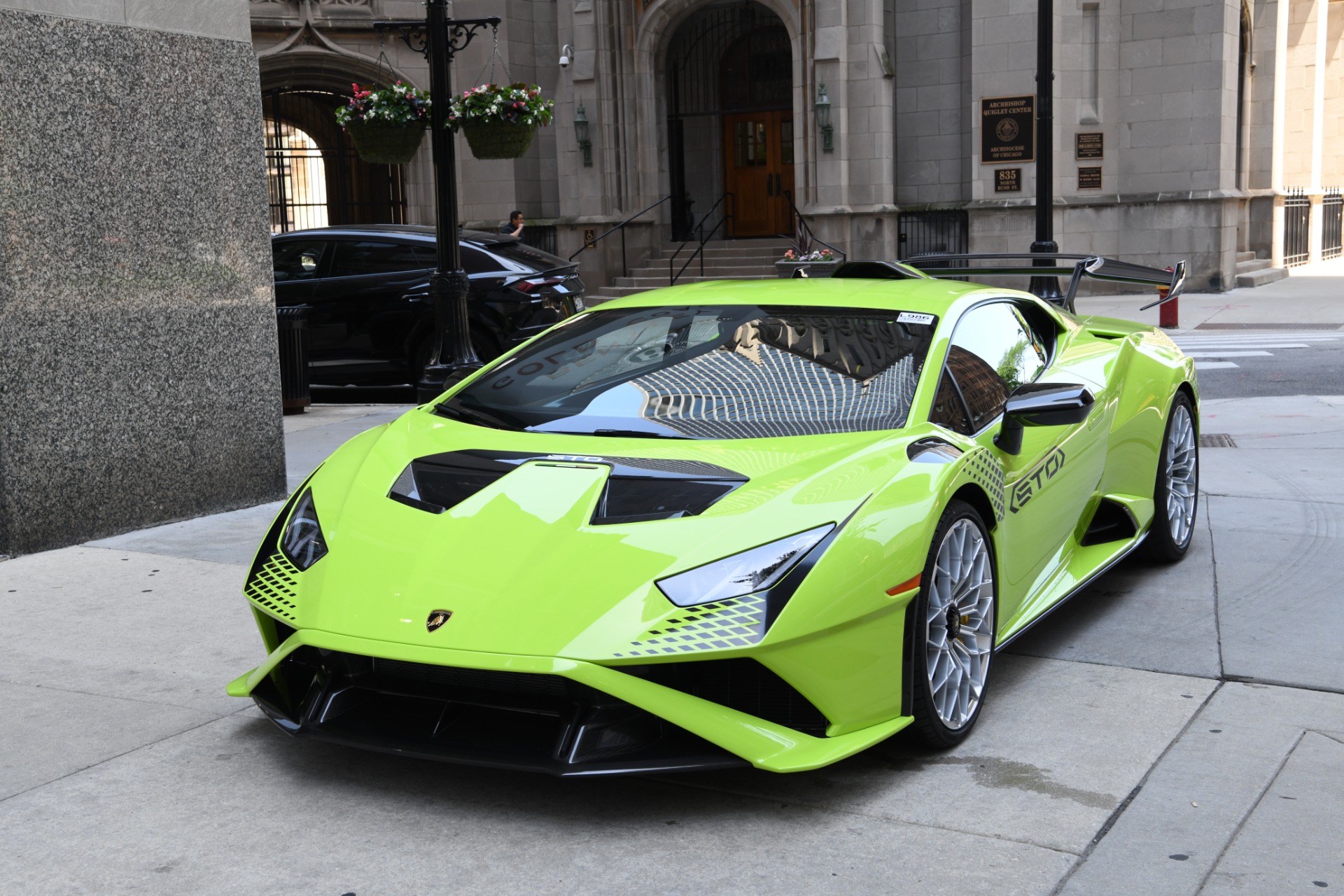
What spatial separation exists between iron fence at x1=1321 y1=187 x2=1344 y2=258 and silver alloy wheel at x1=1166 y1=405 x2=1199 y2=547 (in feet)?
92.3

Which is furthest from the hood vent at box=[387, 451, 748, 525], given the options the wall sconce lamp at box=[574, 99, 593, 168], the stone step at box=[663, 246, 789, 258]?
the wall sconce lamp at box=[574, 99, 593, 168]

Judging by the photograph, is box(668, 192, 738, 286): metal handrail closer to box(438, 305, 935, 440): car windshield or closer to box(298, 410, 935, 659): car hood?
box(438, 305, 935, 440): car windshield

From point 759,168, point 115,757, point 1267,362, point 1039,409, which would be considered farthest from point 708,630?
point 759,168

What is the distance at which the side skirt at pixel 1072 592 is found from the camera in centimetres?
450

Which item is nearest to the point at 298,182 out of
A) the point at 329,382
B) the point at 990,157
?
the point at 990,157

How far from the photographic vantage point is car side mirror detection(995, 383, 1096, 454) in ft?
14.5

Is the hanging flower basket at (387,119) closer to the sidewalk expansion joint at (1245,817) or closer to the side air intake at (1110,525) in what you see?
the side air intake at (1110,525)

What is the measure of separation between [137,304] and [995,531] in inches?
190

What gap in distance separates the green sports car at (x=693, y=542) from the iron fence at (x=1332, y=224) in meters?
30.3

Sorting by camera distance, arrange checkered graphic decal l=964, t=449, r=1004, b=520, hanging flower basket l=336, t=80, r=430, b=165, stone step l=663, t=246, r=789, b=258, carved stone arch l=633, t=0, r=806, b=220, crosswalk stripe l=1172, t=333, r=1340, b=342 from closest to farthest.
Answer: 1. checkered graphic decal l=964, t=449, r=1004, b=520
2. hanging flower basket l=336, t=80, r=430, b=165
3. crosswalk stripe l=1172, t=333, r=1340, b=342
4. stone step l=663, t=246, r=789, b=258
5. carved stone arch l=633, t=0, r=806, b=220

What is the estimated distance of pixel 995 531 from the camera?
436 cm

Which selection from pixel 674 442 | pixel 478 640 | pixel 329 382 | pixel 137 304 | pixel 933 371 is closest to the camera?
pixel 478 640

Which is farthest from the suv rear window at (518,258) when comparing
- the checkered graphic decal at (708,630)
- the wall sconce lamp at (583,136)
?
the wall sconce lamp at (583,136)

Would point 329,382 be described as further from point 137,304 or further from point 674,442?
point 674,442
